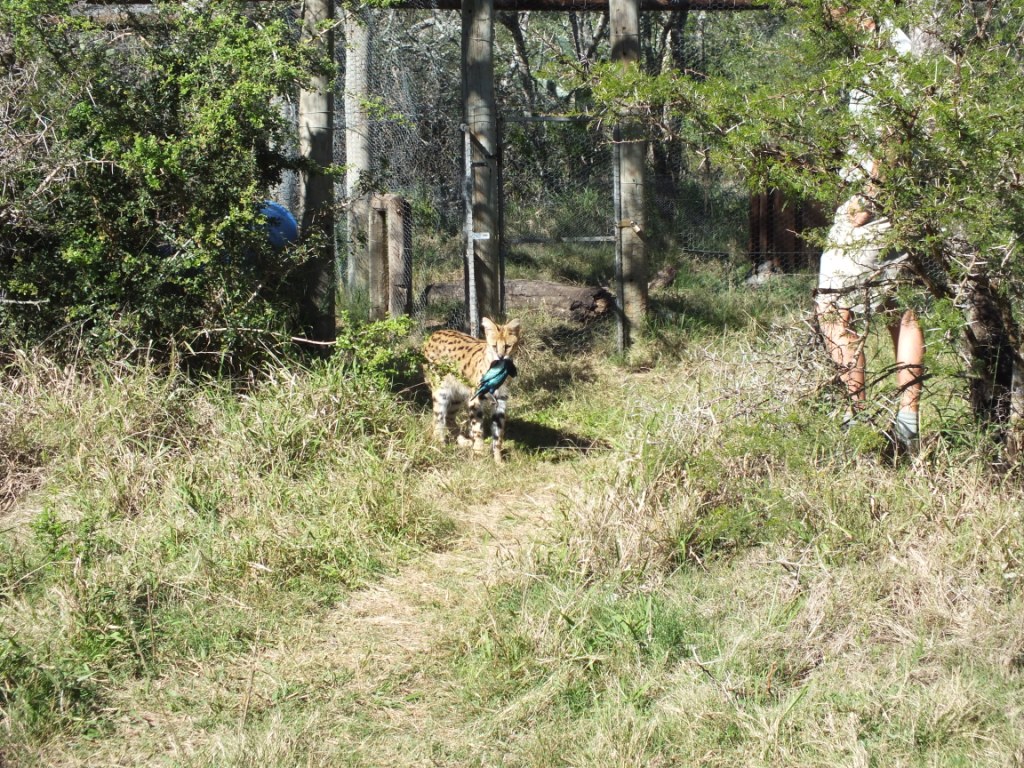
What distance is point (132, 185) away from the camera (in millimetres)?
7336

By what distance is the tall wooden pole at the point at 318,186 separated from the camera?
852cm

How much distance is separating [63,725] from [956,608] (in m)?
3.52

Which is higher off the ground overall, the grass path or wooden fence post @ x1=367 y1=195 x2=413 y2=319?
wooden fence post @ x1=367 y1=195 x2=413 y2=319

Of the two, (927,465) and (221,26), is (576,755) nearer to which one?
(927,465)

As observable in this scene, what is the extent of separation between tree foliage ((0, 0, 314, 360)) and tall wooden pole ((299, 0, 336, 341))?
3.17ft

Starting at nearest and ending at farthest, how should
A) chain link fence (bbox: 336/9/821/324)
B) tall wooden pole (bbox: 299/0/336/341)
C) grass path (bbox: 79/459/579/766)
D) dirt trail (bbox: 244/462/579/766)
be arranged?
grass path (bbox: 79/459/579/766) → dirt trail (bbox: 244/462/579/766) → tall wooden pole (bbox: 299/0/336/341) → chain link fence (bbox: 336/9/821/324)

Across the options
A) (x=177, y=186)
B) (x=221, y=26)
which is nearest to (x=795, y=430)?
(x=177, y=186)

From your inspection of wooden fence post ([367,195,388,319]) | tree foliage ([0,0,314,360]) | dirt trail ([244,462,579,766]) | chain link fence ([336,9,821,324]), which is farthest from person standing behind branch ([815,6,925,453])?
wooden fence post ([367,195,388,319])

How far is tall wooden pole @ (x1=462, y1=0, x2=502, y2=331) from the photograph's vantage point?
948 cm

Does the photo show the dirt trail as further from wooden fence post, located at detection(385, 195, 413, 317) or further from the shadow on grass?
wooden fence post, located at detection(385, 195, 413, 317)

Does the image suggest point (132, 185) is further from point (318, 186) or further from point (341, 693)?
point (341, 693)

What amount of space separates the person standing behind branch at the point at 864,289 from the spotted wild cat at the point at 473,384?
238 centimetres

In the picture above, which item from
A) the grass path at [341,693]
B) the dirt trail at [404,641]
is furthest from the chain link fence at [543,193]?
the grass path at [341,693]

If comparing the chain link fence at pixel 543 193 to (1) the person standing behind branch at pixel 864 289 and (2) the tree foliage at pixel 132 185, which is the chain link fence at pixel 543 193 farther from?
(1) the person standing behind branch at pixel 864 289
